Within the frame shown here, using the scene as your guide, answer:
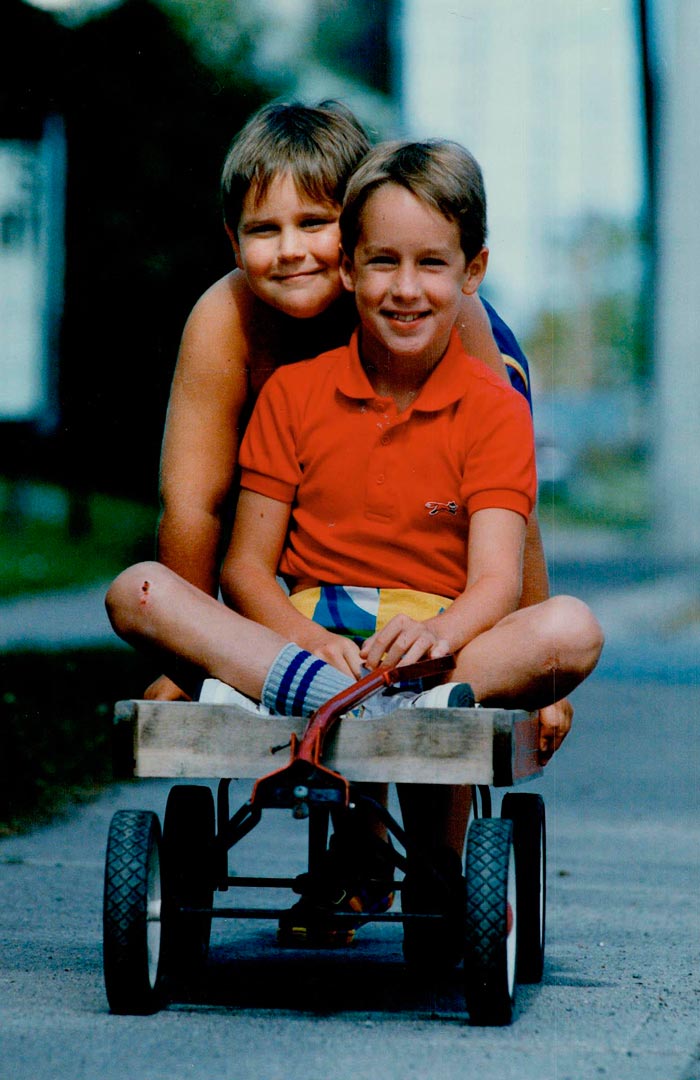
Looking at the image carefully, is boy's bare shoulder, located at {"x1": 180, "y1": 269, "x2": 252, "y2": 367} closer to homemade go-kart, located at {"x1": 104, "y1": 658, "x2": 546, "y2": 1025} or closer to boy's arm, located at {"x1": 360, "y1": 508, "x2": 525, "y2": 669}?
boy's arm, located at {"x1": 360, "y1": 508, "x2": 525, "y2": 669}

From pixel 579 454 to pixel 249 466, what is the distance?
4339 centimetres

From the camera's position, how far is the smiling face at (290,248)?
161 inches

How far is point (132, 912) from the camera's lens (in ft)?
11.1

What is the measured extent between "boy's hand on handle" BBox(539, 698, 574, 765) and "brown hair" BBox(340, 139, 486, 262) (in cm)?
99

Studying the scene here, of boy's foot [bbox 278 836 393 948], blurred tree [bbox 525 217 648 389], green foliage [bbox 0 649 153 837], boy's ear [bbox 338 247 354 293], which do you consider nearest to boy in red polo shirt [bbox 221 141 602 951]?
boy's ear [bbox 338 247 354 293]

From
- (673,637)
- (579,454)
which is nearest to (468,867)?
(673,637)

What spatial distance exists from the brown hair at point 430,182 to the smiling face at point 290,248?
0.28 feet

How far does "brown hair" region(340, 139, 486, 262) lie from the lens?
12.8 feet

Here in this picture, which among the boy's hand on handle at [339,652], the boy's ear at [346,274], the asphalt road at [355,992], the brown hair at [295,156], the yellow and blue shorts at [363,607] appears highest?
the brown hair at [295,156]

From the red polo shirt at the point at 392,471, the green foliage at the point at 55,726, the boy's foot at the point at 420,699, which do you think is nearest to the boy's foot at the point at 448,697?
the boy's foot at the point at 420,699

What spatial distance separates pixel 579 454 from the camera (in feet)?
154

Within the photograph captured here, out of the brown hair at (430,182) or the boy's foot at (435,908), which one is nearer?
the boy's foot at (435,908)

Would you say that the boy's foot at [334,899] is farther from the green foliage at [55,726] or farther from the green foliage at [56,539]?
the green foliage at [56,539]

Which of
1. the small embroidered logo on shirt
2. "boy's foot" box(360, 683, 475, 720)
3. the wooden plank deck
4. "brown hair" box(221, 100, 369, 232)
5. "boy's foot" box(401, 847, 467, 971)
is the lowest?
"boy's foot" box(401, 847, 467, 971)
